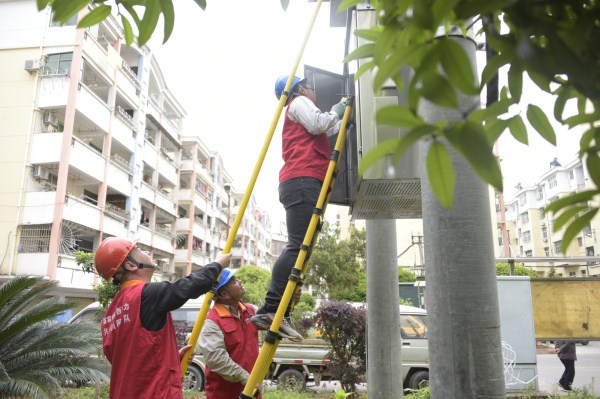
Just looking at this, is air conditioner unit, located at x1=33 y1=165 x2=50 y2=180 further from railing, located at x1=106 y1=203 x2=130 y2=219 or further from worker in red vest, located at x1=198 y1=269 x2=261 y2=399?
worker in red vest, located at x1=198 y1=269 x2=261 y2=399

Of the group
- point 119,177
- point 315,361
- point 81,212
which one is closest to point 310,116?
point 315,361

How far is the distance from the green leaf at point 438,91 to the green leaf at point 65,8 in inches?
43.6

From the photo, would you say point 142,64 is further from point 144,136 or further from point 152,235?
point 152,235

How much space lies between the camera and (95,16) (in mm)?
1653

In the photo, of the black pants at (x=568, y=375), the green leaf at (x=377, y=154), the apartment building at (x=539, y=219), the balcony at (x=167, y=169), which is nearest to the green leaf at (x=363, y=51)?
the green leaf at (x=377, y=154)

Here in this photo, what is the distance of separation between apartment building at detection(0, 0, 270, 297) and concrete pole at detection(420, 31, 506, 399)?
849 inches

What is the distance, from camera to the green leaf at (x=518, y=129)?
146 cm

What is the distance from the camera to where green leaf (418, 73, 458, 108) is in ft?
3.17

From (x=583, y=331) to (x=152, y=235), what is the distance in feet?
88.7

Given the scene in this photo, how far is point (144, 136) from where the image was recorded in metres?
32.0

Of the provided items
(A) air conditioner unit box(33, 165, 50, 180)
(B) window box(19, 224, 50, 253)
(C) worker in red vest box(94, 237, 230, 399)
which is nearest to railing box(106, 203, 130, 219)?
(A) air conditioner unit box(33, 165, 50, 180)

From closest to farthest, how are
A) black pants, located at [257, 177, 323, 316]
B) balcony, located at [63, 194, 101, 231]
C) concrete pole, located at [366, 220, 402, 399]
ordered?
black pants, located at [257, 177, 323, 316] → concrete pole, located at [366, 220, 402, 399] → balcony, located at [63, 194, 101, 231]

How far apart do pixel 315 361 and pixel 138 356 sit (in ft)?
32.7

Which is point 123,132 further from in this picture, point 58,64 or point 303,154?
point 303,154
